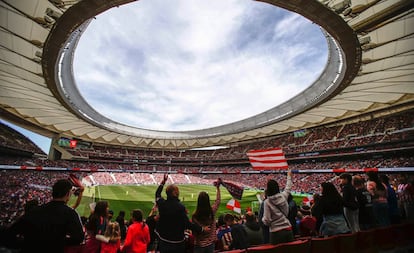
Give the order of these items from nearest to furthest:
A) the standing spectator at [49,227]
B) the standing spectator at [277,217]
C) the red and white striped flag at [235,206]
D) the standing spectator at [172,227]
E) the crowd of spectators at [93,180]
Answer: the standing spectator at [49,227]
the standing spectator at [172,227]
the standing spectator at [277,217]
the red and white striped flag at [235,206]
the crowd of spectators at [93,180]

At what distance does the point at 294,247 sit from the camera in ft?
12.2

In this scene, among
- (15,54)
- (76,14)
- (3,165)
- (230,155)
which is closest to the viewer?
(76,14)

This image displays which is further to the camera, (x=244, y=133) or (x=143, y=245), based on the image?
(x=244, y=133)

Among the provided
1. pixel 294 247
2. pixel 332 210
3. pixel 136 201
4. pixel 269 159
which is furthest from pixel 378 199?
pixel 136 201

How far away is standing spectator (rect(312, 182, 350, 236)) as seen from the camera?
404cm

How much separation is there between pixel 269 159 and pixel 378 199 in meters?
5.68

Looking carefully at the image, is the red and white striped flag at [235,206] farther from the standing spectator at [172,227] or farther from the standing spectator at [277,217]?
the standing spectator at [172,227]

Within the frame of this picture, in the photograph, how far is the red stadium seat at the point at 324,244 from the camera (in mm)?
3906

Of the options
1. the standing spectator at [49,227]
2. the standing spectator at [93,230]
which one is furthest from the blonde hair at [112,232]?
the standing spectator at [49,227]

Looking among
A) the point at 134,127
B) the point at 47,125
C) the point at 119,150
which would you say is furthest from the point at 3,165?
the point at 119,150

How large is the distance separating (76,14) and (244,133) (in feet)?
130

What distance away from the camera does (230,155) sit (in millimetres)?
56594

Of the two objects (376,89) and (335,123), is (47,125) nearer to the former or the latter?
(376,89)

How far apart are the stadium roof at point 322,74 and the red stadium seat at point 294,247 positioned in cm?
1122
